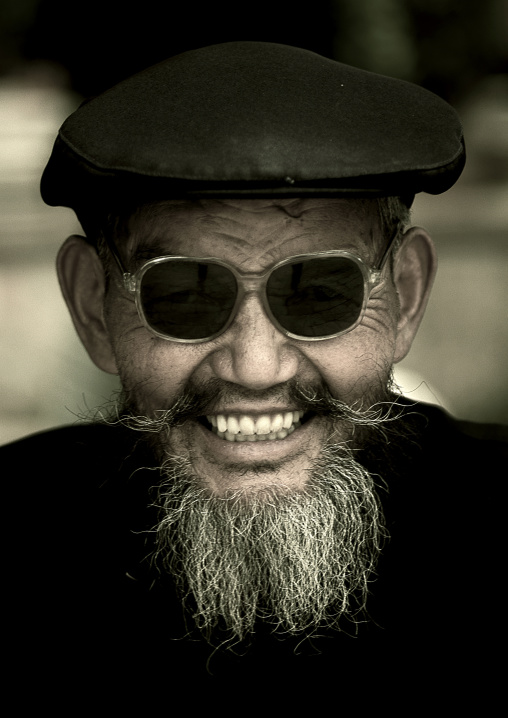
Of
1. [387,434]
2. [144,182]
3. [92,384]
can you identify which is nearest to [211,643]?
[387,434]

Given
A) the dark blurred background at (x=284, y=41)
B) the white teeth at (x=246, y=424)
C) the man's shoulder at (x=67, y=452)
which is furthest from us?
the dark blurred background at (x=284, y=41)

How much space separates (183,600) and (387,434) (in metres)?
0.73

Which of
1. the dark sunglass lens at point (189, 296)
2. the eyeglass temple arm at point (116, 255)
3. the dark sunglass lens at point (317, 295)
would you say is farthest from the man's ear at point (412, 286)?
the eyeglass temple arm at point (116, 255)

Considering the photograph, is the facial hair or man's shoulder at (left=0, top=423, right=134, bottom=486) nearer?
the facial hair

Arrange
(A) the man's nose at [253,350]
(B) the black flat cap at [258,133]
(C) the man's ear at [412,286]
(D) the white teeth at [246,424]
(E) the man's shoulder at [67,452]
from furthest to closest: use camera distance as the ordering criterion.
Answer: (E) the man's shoulder at [67,452], (C) the man's ear at [412,286], (D) the white teeth at [246,424], (A) the man's nose at [253,350], (B) the black flat cap at [258,133]

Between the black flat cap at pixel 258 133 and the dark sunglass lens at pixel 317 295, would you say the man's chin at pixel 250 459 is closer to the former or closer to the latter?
the dark sunglass lens at pixel 317 295

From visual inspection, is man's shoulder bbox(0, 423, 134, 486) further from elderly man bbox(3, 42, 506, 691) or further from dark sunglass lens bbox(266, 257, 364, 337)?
dark sunglass lens bbox(266, 257, 364, 337)

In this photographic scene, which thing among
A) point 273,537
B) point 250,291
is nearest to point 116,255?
point 250,291

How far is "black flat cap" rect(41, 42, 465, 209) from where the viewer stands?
1.76 metres

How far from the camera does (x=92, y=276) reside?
2.43 meters

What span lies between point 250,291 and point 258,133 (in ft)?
1.29

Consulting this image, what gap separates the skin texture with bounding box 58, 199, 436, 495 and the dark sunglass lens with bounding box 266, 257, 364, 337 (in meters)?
0.05

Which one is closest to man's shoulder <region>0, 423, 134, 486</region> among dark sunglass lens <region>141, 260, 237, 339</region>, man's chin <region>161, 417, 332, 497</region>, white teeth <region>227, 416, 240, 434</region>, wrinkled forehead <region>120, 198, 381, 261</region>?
man's chin <region>161, 417, 332, 497</region>

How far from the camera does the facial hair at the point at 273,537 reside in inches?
84.4
